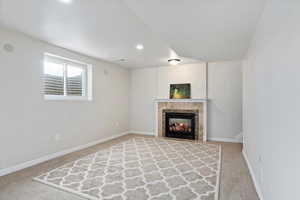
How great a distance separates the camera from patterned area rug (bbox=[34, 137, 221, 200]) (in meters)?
2.07

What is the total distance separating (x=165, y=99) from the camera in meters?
5.27

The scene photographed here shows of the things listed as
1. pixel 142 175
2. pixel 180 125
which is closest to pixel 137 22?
pixel 142 175

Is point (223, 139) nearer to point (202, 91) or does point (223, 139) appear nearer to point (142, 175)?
point (202, 91)

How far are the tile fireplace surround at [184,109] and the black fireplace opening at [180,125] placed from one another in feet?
0.39

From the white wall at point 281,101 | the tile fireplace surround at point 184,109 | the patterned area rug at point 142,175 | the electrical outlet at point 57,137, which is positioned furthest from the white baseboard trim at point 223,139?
the electrical outlet at point 57,137

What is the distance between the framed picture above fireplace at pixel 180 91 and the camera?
5.11 metres

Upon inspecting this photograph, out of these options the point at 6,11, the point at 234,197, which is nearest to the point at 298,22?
the point at 234,197

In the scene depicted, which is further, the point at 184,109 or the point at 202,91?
the point at 184,109

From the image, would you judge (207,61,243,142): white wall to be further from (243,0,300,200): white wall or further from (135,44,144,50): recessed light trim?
(243,0,300,200): white wall

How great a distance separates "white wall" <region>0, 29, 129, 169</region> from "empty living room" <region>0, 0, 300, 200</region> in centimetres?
2

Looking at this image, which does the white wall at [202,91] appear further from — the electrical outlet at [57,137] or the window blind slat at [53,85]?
the electrical outlet at [57,137]

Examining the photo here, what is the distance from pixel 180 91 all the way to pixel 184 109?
0.58 meters

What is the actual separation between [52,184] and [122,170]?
3.28ft

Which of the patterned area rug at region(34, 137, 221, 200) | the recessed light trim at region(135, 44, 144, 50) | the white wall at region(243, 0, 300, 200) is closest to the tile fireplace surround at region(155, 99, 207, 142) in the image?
the patterned area rug at region(34, 137, 221, 200)
